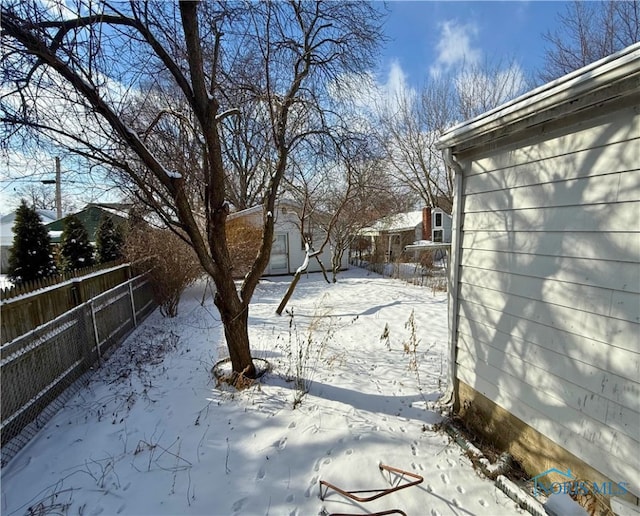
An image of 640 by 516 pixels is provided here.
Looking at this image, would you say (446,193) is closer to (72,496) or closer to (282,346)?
(282,346)

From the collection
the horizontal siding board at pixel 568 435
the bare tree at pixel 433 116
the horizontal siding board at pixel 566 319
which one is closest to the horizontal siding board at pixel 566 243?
the horizontal siding board at pixel 566 319

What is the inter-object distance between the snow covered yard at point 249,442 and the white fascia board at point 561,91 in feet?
9.29

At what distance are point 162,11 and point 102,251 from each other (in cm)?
1048

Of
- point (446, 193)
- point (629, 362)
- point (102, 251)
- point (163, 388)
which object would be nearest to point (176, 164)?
point (163, 388)

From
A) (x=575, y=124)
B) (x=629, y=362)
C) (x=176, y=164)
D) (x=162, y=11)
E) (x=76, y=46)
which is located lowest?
(x=629, y=362)

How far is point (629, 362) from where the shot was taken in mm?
1747

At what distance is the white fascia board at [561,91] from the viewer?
1611mm

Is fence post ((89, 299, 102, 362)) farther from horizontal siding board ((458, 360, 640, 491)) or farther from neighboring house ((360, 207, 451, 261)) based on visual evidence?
neighboring house ((360, 207, 451, 261))

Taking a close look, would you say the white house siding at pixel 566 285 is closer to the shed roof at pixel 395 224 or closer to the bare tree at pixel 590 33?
the bare tree at pixel 590 33

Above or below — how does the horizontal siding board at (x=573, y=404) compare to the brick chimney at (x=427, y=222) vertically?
below

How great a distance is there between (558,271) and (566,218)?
0.37 metres

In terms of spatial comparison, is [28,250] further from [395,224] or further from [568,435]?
[395,224]

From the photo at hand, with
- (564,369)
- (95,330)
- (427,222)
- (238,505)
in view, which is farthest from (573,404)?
(95,330)

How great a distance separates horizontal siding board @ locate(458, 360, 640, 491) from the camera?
179 centimetres
